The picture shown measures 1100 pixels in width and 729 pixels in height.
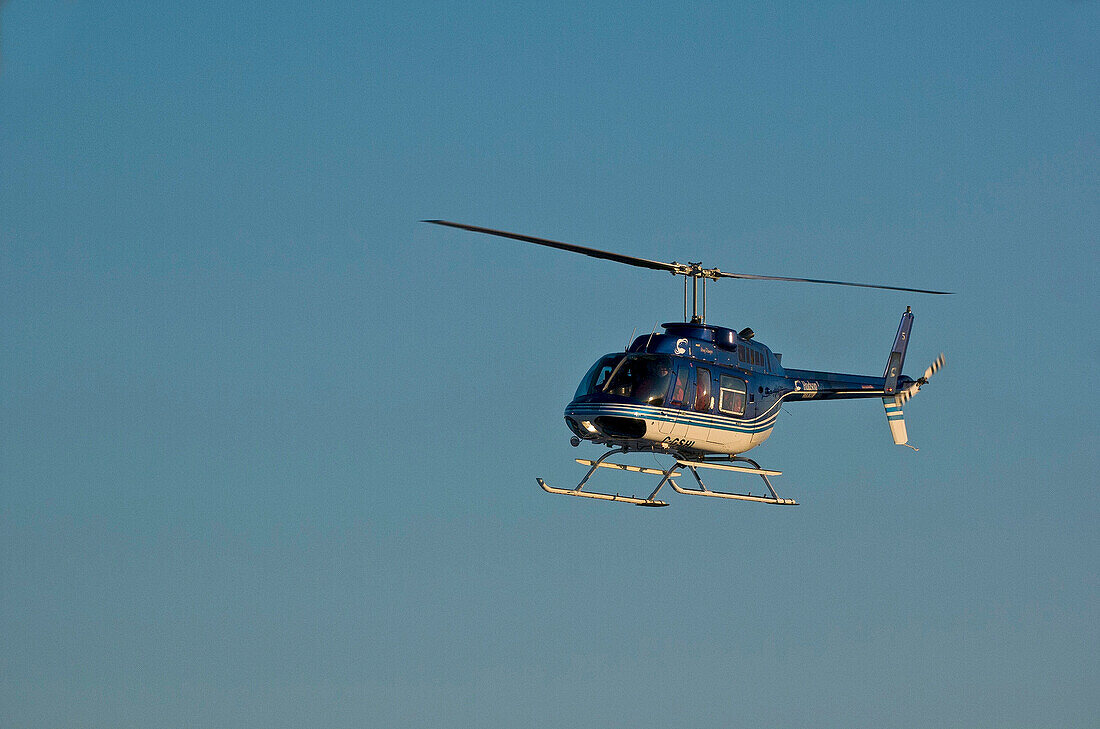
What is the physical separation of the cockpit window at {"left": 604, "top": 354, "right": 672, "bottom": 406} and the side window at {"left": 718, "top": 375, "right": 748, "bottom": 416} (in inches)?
88.1

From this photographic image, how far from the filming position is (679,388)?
141ft

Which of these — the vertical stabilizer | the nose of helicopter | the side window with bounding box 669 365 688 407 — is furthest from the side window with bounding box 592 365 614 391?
the vertical stabilizer

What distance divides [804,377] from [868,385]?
1954 millimetres

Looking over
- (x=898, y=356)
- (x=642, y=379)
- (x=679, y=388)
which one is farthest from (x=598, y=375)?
(x=898, y=356)

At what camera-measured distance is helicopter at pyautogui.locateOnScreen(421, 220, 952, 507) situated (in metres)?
42.5

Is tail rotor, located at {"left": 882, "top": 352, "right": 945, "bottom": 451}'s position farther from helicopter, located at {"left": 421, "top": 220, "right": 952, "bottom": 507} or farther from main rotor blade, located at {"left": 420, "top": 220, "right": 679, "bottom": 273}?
main rotor blade, located at {"left": 420, "top": 220, "right": 679, "bottom": 273}

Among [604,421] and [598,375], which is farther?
[598,375]

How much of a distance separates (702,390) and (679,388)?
995 millimetres

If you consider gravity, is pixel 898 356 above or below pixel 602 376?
above

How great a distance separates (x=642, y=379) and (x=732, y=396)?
11.1 feet

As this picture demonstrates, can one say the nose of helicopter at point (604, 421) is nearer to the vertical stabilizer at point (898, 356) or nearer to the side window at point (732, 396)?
the side window at point (732, 396)

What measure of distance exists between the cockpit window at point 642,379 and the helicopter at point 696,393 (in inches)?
1.0

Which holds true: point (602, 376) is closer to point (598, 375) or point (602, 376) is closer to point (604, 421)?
point (598, 375)

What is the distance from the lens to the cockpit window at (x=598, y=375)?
42.8m
